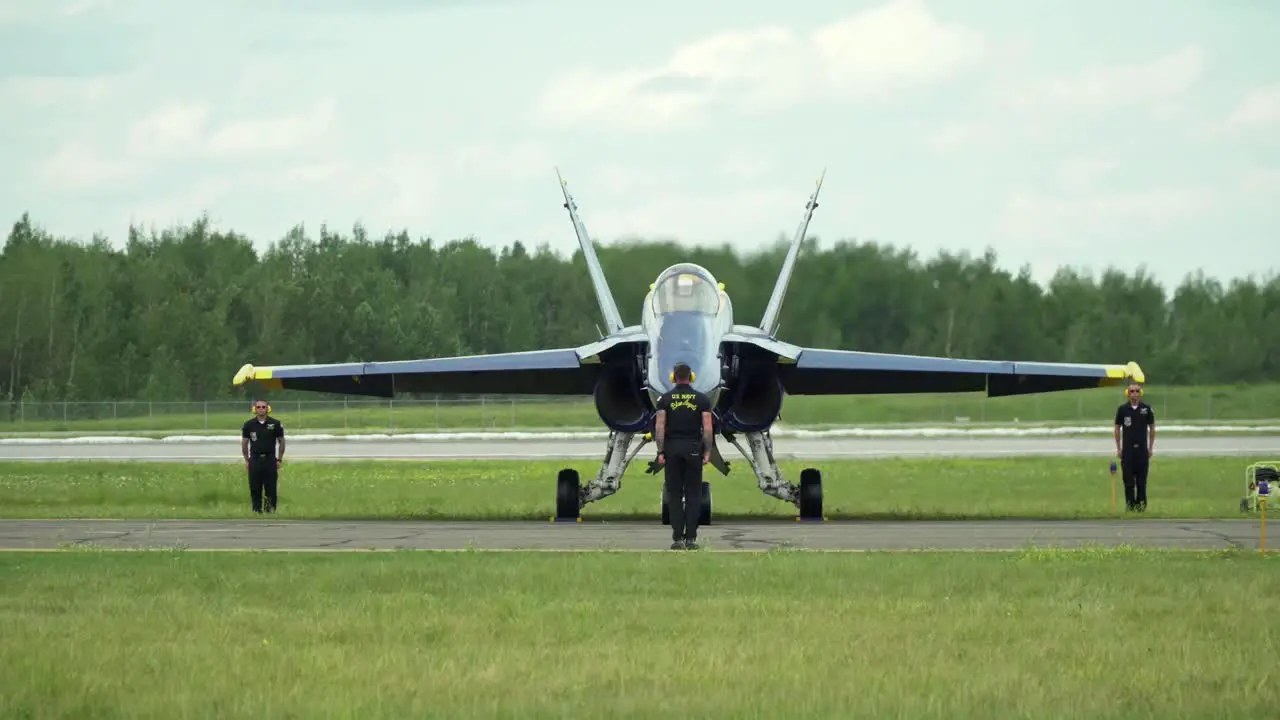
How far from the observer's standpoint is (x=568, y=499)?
20.5 metres

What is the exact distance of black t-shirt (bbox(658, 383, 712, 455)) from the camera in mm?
14695

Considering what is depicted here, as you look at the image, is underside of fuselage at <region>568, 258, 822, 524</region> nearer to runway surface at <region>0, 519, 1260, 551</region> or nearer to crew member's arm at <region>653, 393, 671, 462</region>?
runway surface at <region>0, 519, 1260, 551</region>

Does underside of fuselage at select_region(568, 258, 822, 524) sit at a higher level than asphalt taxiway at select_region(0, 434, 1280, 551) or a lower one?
higher

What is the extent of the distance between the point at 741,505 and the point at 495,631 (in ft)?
51.8

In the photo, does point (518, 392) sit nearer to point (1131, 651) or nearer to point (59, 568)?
point (59, 568)

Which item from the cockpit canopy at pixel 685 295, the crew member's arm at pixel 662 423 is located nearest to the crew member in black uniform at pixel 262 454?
the cockpit canopy at pixel 685 295

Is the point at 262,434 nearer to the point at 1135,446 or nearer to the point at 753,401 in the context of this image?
the point at 753,401

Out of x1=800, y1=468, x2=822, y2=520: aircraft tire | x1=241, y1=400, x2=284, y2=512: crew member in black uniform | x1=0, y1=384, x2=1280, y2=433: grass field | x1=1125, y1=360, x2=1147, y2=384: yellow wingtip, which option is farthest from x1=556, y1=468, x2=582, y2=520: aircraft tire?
x1=0, y1=384, x2=1280, y2=433: grass field

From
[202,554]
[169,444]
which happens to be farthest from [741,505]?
[169,444]

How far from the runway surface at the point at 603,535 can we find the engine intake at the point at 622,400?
130 cm

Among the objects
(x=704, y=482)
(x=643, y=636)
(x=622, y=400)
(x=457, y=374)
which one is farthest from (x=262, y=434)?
(x=643, y=636)

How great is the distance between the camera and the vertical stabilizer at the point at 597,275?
885 inches

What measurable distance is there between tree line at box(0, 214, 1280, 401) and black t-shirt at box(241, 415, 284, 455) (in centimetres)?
1465

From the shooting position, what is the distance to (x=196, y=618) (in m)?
9.77
